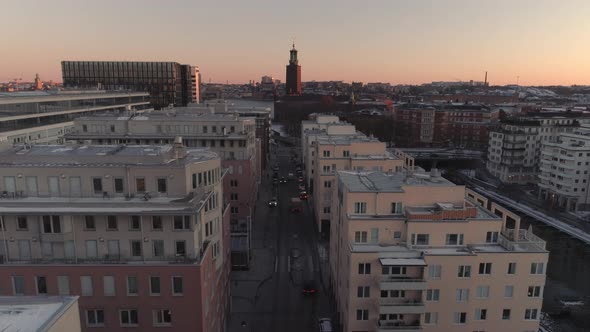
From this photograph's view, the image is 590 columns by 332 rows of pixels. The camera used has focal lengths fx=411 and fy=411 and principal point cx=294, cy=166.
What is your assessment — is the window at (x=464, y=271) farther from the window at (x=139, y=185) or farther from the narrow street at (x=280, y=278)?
the window at (x=139, y=185)

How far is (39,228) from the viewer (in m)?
26.6

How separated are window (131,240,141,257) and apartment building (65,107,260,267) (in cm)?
3352

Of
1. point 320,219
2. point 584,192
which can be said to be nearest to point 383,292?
point 320,219

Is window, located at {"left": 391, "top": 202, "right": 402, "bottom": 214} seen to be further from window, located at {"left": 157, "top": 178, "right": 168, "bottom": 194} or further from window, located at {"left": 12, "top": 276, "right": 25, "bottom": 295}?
window, located at {"left": 12, "top": 276, "right": 25, "bottom": 295}

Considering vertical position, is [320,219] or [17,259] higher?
[17,259]

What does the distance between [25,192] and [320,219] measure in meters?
45.4

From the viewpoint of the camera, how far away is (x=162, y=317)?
90.2 feet

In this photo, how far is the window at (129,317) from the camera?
89.4 ft

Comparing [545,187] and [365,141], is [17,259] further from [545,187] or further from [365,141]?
[545,187]

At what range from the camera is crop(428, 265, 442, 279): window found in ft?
110

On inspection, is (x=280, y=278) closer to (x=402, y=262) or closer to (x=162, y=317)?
(x=402, y=262)

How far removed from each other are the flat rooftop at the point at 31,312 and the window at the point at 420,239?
90.5ft

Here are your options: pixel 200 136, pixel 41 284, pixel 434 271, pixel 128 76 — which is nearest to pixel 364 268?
pixel 434 271

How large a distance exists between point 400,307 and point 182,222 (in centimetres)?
1883
